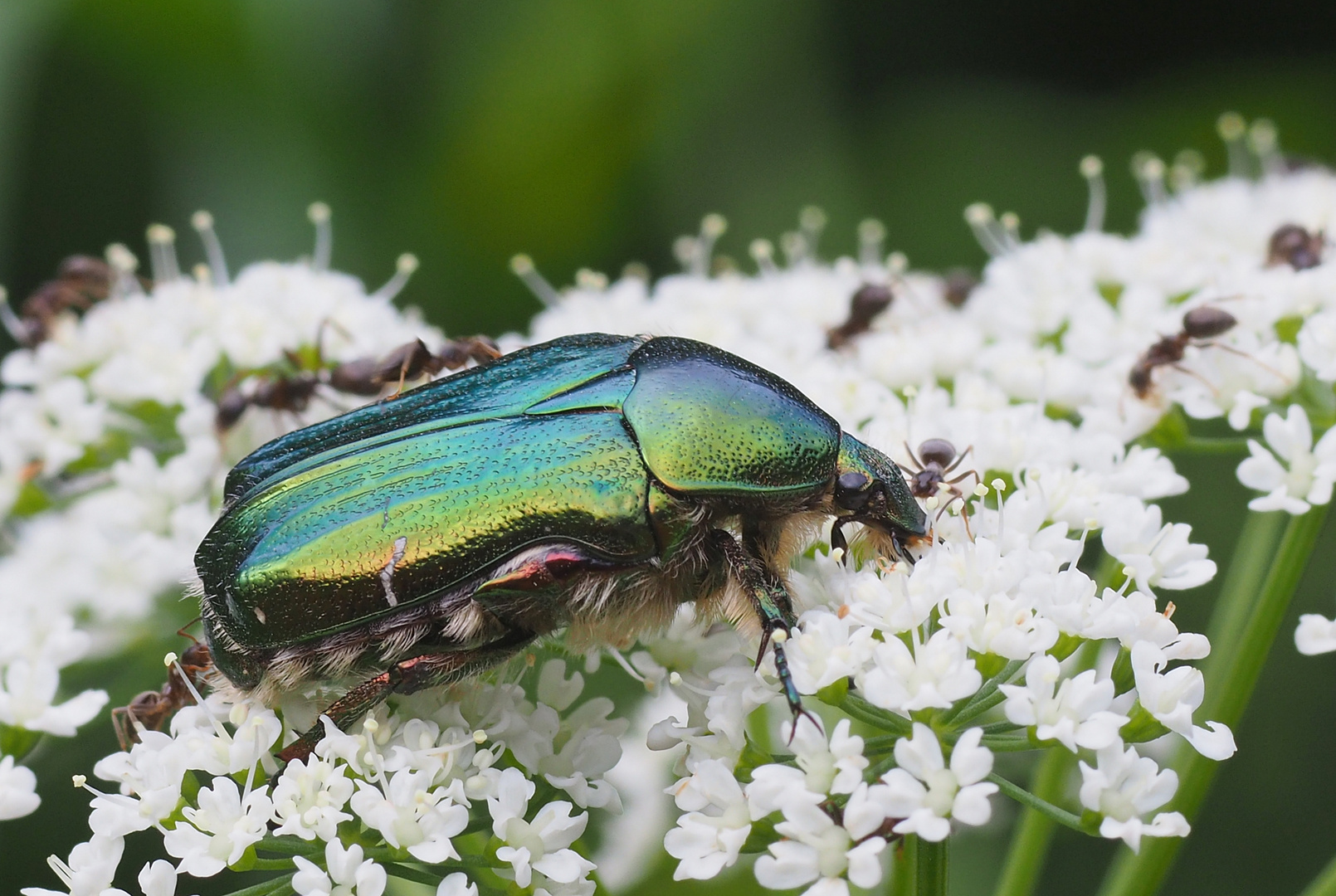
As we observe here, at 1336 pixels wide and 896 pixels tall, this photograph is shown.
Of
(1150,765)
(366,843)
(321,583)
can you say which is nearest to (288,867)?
(366,843)

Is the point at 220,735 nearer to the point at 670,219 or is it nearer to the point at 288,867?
the point at 288,867

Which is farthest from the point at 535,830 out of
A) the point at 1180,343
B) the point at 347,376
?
the point at 1180,343

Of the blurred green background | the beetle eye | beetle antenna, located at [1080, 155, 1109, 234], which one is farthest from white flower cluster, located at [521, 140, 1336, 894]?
the blurred green background

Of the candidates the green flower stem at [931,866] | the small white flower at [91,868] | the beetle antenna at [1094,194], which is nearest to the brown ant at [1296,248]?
the beetle antenna at [1094,194]

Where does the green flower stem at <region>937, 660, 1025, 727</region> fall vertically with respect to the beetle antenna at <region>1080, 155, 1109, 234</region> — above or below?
below

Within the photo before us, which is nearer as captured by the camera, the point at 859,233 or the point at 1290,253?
the point at 1290,253

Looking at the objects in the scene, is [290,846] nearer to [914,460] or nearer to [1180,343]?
[914,460]

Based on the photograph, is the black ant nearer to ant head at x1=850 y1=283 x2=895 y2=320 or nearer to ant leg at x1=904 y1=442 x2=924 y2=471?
ant leg at x1=904 y1=442 x2=924 y2=471
